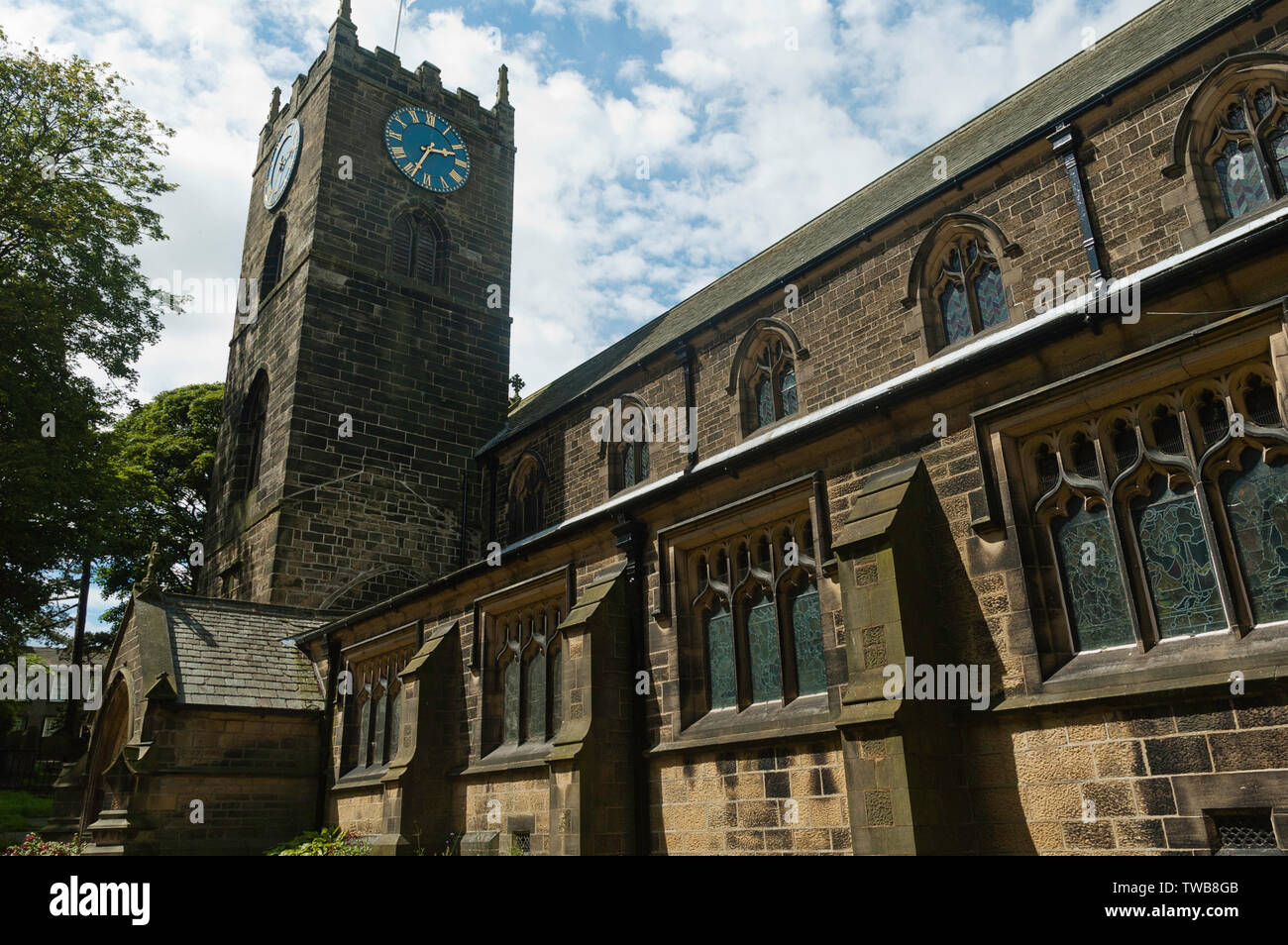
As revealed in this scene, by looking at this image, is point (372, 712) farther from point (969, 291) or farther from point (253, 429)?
point (969, 291)

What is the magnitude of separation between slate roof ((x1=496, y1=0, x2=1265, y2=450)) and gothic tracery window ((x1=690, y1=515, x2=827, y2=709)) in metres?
6.19

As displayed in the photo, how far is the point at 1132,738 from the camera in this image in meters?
6.55

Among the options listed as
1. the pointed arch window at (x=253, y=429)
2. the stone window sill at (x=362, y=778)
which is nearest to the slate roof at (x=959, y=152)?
the stone window sill at (x=362, y=778)

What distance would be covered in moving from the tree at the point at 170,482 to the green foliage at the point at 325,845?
13.1m

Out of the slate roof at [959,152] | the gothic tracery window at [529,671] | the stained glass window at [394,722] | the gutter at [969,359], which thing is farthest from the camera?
the stained glass window at [394,722]

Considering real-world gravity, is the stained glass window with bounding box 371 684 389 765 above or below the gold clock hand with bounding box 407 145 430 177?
below

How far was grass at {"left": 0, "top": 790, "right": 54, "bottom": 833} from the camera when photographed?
71.4 ft

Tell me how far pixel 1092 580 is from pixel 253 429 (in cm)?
2204

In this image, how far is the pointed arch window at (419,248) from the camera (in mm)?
24812

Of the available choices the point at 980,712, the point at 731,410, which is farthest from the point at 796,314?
the point at 980,712

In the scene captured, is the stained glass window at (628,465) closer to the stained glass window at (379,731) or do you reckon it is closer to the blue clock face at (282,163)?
the stained glass window at (379,731)

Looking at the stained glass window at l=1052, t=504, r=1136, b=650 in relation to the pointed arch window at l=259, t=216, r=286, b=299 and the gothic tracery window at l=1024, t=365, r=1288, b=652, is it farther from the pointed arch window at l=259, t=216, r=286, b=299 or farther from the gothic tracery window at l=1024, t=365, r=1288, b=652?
the pointed arch window at l=259, t=216, r=286, b=299

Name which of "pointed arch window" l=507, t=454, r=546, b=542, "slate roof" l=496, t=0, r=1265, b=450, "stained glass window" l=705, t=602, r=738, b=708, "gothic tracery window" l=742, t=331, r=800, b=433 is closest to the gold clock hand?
"slate roof" l=496, t=0, r=1265, b=450
